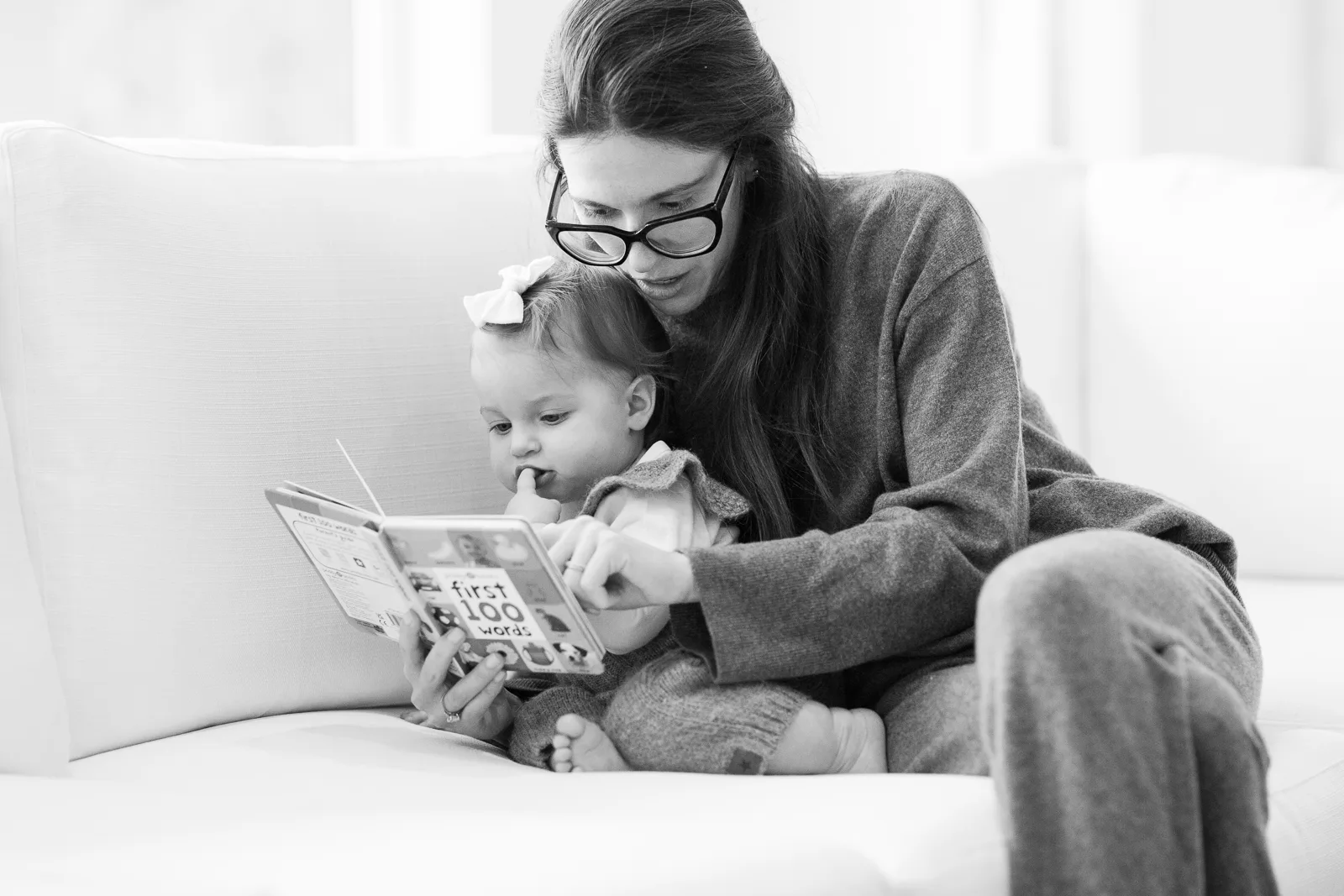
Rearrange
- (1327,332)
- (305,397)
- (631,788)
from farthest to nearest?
(1327,332)
(305,397)
(631,788)

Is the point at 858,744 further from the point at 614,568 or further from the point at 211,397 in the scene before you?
the point at 211,397

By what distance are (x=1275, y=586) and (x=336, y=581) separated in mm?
1296

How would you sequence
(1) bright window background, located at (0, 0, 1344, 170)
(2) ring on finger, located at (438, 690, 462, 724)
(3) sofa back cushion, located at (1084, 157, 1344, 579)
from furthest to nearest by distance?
(1) bright window background, located at (0, 0, 1344, 170) < (3) sofa back cushion, located at (1084, 157, 1344, 579) < (2) ring on finger, located at (438, 690, 462, 724)

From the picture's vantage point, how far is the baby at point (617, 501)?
50.3 inches

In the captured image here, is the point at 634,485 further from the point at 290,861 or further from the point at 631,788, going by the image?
the point at 290,861

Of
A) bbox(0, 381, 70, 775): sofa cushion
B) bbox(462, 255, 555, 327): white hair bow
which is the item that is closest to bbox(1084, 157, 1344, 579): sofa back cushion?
bbox(462, 255, 555, 327): white hair bow

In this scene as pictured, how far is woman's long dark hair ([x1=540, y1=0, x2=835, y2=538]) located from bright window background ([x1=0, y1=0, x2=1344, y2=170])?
0.88m

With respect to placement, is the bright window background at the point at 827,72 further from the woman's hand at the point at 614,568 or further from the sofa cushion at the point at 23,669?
the woman's hand at the point at 614,568

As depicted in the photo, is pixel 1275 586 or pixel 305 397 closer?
pixel 305 397

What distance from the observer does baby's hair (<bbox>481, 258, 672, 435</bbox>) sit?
4.80 ft

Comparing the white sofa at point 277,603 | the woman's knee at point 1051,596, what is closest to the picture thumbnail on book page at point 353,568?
the white sofa at point 277,603

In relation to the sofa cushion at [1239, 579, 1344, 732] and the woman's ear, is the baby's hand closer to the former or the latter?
the woman's ear

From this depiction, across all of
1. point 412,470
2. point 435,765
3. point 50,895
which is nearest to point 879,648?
point 435,765

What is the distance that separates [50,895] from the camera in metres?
0.92
